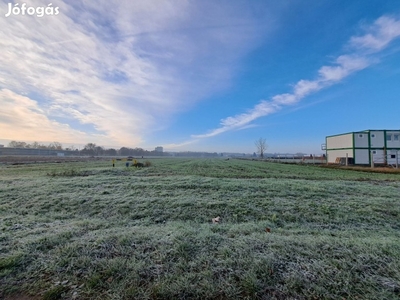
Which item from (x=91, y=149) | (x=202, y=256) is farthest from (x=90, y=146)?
(x=202, y=256)

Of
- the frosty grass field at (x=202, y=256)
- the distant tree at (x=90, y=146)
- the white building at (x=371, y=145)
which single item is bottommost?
the frosty grass field at (x=202, y=256)

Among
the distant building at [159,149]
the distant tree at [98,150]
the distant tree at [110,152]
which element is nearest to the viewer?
the distant tree at [98,150]

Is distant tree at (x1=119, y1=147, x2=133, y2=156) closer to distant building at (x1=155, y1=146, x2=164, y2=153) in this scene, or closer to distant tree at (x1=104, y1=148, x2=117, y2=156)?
distant tree at (x1=104, y1=148, x2=117, y2=156)

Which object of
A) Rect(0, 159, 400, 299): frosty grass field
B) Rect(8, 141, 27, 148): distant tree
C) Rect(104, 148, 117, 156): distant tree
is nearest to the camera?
Rect(0, 159, 400, 299): frosty grass field

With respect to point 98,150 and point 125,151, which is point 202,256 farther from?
point 125,151

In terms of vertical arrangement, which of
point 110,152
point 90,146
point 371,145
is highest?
point 90,146

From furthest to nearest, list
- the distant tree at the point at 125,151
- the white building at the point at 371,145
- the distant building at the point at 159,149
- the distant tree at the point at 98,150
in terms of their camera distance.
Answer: the distant building at the point at 159,149 → the distant tree at the point at 125,151 → the distant tree at the point at 98,150 → the white building at the point at 371,145

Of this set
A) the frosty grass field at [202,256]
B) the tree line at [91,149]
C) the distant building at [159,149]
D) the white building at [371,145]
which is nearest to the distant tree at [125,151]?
the tree line at [91,149]

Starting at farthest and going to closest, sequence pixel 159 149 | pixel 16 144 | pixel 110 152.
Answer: pixel 159 149
pixel 110 152
pixel 16 144

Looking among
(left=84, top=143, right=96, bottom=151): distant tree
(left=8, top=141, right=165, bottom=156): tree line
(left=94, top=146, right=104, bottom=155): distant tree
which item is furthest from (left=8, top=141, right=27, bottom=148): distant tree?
(left=94, top=146, right=104, bottom=155): distant tree

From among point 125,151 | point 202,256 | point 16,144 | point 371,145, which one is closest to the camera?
point 202,256

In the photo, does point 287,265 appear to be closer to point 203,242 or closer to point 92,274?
point 203,242

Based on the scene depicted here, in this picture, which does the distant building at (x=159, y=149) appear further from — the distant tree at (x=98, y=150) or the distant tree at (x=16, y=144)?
the distant tree at (x=16, y=144)

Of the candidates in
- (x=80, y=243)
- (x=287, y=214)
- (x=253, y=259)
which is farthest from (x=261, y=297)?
(x=287, y=214)
